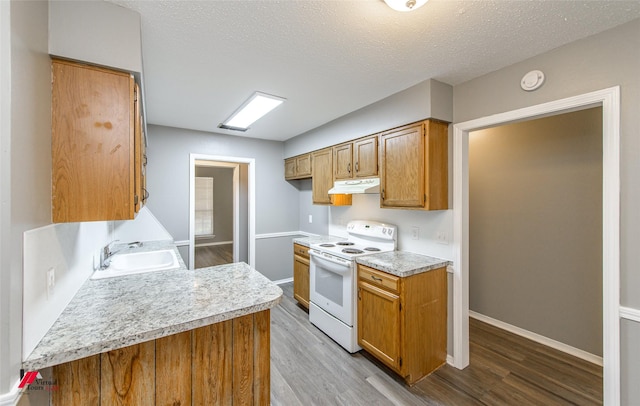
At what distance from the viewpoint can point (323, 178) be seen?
3.55 m

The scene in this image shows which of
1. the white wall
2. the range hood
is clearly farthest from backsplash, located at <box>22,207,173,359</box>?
the range hood

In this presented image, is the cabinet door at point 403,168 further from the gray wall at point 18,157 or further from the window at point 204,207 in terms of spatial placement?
the window at point 204,207

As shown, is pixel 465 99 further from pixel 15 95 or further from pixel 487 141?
pixel 15 95

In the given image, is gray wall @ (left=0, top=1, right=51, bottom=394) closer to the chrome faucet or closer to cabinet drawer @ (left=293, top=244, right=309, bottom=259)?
the chrome faucet

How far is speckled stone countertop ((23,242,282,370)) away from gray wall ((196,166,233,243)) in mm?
6768

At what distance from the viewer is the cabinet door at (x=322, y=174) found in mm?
3426

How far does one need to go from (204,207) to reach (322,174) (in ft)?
19.6

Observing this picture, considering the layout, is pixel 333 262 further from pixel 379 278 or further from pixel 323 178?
pixel 323 178

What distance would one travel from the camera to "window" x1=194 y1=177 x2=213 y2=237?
8039 millimetres

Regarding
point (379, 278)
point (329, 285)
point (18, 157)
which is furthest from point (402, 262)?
point (18, 157)

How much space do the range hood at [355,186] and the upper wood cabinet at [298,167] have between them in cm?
76

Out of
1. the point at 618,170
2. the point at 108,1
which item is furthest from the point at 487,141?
the point at 108,1

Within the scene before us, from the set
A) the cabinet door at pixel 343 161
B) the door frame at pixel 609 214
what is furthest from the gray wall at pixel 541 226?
the cabinet door at pixel 343 161

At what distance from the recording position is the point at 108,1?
1276 mm
